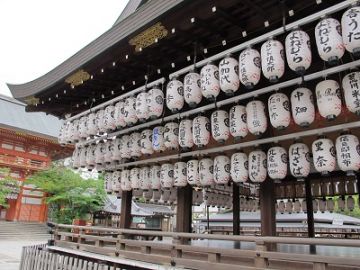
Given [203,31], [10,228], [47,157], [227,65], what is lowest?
[10,228]

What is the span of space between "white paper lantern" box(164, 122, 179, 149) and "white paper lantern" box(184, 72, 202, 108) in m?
1.02

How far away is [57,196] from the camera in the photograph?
2834 cm

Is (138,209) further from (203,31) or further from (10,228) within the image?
(203,31)

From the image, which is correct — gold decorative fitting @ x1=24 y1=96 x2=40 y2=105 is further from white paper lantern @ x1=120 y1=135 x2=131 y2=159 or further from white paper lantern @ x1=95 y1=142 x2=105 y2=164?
white paper lantern @ x1=120 y1=135 x2=131 y2=159

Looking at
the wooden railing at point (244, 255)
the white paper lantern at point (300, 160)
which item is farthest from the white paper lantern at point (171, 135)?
the white paper lantern at point (300, 160)

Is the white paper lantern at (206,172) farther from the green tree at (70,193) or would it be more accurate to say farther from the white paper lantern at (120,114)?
the green tree at (70,193)

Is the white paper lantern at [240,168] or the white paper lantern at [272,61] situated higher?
the white paper lantern at [272,61]

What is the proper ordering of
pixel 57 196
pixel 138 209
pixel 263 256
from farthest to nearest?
pixel 138 209
pixel 57 196
pixel 263 256

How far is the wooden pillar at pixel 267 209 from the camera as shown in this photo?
5.54m

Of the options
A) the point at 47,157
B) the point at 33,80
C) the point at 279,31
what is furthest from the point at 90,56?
the point at 47,157

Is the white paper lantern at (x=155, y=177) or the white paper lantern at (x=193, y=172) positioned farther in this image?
the white paper lantern at (x=155, y=177)

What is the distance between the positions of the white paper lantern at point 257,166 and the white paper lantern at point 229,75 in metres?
1.15

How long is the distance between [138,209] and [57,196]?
33.9 feet

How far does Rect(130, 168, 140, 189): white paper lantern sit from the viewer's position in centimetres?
811
